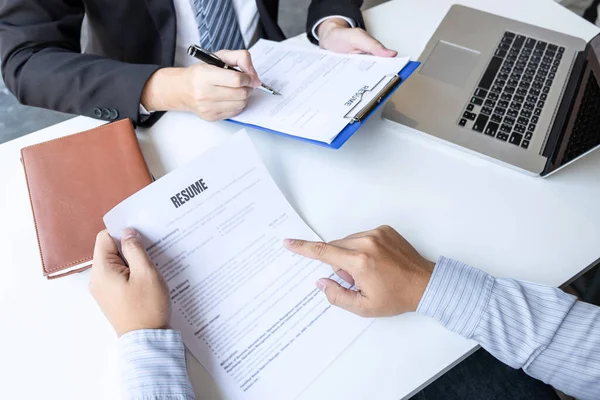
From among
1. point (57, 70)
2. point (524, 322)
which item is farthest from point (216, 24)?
point (524, 322)

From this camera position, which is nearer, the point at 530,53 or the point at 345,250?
the point at 345,250

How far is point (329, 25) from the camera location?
3.26 feet

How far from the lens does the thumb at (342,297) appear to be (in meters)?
0.60

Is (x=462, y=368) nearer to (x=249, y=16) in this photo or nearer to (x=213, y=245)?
(x=213, y=245)

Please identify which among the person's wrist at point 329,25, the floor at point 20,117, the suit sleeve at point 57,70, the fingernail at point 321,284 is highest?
the person's wrist at point 329,25

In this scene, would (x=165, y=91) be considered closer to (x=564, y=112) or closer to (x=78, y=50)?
(x=78, y=50)

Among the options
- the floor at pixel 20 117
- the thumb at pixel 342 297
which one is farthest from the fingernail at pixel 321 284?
the floor at pixel 20 117

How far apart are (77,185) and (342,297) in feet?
1.40

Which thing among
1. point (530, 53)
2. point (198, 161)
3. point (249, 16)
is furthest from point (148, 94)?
point (530, 53)

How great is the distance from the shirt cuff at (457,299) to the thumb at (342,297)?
0.29 feet

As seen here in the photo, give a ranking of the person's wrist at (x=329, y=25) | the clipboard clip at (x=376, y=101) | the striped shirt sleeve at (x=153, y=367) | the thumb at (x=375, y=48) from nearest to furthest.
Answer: the striped shirt sleeve at (x=153, y=367)
the clipboard clip at (x=376, y=101)
the thumb at (x=375, y=48)
the person's wrist at (x=329, y=25)

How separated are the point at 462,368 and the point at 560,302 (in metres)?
0.32

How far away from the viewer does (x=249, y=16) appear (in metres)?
1.14

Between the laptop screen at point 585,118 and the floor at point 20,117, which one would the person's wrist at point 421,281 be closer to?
the laptop screen at point 585,118
